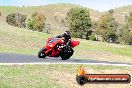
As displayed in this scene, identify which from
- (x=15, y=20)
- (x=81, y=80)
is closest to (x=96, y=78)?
(x=81, y=80)

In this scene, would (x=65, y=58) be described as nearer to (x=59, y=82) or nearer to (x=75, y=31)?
(x=59, y=82)

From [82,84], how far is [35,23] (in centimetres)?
11302

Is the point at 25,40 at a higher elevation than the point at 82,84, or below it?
below

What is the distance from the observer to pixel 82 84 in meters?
19.8

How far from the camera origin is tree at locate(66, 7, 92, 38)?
364ft

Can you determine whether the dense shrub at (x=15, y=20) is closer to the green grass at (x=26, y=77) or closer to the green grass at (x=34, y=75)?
the green grass at (x=34, y=75)

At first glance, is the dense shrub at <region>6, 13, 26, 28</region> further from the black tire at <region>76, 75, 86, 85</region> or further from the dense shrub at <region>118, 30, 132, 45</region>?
the black tire at <region>76, 75, 86, 85</region>

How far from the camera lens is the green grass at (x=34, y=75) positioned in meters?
18.4

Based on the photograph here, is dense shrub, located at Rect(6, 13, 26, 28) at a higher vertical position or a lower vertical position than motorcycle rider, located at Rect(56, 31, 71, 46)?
lower

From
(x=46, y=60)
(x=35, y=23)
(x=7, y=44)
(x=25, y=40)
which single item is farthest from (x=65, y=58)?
(x=35, y=23)

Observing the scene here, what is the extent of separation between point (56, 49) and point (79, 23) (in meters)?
84.4

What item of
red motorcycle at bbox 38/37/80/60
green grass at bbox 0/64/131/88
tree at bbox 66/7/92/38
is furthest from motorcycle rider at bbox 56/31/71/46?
tree at bbox 66/7/92/38

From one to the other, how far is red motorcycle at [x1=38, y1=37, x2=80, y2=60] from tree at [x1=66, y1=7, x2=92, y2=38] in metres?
82.2

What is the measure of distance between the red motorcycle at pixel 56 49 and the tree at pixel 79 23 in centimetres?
8225
